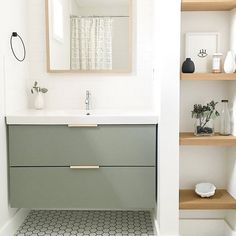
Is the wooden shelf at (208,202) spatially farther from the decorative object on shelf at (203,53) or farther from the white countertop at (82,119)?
the decorative object on shelf at (203,53)

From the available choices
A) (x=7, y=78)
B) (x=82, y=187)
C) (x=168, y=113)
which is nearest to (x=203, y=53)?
(x=168, y=113)

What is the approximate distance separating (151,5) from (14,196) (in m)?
1.89

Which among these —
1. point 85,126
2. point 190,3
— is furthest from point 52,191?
point 190,3

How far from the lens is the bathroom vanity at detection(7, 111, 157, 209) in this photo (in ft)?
8.66

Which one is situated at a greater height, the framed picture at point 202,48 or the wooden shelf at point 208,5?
the wooden shelf at point 208,5

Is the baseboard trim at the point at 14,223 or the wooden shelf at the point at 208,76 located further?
the baseboard trim at the point at 14,223

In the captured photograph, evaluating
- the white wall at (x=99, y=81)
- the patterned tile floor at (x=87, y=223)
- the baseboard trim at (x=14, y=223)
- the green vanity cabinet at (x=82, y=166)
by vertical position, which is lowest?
the patterned tile floor at (x=87, y=223)

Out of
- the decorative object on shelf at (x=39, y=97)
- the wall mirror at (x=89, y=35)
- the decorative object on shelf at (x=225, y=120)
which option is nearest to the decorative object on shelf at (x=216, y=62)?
the decorative object on shelf at (x=225, y=120)

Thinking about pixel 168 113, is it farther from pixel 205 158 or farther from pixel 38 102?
pixel 38 102

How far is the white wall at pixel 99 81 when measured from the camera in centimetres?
317

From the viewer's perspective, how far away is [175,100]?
2.50 metres

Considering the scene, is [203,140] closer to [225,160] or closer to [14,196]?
[225,160]

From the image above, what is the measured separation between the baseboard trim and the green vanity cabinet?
0.52 ft

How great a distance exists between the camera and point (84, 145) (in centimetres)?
265
